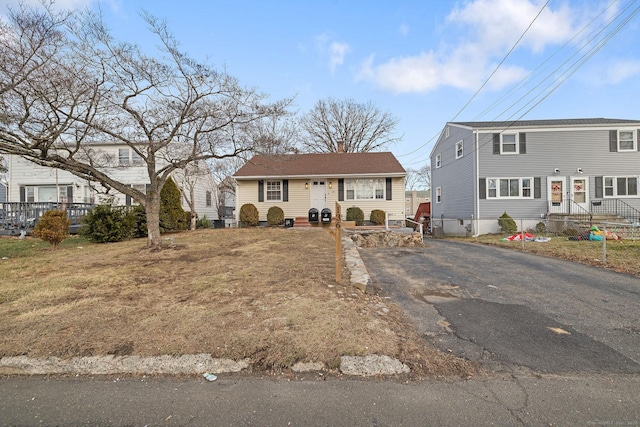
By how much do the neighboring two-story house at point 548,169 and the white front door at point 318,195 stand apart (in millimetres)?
8935

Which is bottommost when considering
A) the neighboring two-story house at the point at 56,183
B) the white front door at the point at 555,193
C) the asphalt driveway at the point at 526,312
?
the asphalt driveway at the point at 526,312

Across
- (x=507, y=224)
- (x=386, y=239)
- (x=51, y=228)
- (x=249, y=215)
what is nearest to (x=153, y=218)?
(x=51, y=228)

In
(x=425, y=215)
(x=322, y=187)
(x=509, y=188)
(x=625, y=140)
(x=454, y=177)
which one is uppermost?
(x=625, y=140)

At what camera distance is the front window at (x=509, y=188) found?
689 inches

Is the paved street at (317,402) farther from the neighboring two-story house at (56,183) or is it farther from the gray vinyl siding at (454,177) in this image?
the neighboring two-story house at (56,183)

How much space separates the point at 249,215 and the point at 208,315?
12.9 metres

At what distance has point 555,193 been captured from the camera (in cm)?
1719

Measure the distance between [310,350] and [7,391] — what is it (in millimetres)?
2443

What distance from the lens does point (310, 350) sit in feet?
9.39

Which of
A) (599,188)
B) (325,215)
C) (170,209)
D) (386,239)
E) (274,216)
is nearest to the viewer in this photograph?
(386,239)

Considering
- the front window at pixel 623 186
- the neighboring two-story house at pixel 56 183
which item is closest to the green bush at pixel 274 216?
the neighboring two-story house at pixel 56 183

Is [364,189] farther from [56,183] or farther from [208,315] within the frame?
[56,183]

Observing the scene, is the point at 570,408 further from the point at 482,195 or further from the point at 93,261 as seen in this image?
the point at 482,195

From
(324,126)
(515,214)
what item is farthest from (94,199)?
(515,214)
